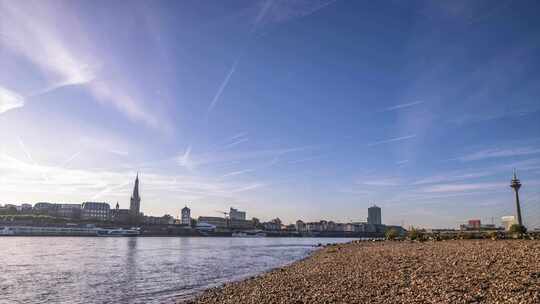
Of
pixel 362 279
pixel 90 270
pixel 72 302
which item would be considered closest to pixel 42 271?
pixel 90 270

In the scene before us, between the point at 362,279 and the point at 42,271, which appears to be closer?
the point at 362,279

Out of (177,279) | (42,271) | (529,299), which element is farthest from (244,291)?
(42,271)

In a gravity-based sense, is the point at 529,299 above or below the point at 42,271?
above

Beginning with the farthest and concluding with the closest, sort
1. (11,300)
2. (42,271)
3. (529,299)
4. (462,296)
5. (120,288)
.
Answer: (42,271) < (120,288) < (11,300) < (462,296) < (529,299)

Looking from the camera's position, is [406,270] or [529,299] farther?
[406,270]

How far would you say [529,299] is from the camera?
541 inches

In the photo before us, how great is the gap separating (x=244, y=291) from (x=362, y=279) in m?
8.13

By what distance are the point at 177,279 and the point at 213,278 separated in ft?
11.8

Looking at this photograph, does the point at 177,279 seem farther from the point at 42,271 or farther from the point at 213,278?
the point at 42,271

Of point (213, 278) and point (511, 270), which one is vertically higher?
point (511, 270)

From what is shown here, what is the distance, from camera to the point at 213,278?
36.7 meters

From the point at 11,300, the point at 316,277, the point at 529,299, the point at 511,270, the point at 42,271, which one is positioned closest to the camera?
the point at 529,299

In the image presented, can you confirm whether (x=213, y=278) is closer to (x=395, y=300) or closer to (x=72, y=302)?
(x=72, y=302)

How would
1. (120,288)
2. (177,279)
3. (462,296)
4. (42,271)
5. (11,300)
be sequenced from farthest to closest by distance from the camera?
(42,271)
(177,279)
(120,288)
(11,300)
(462,296)
